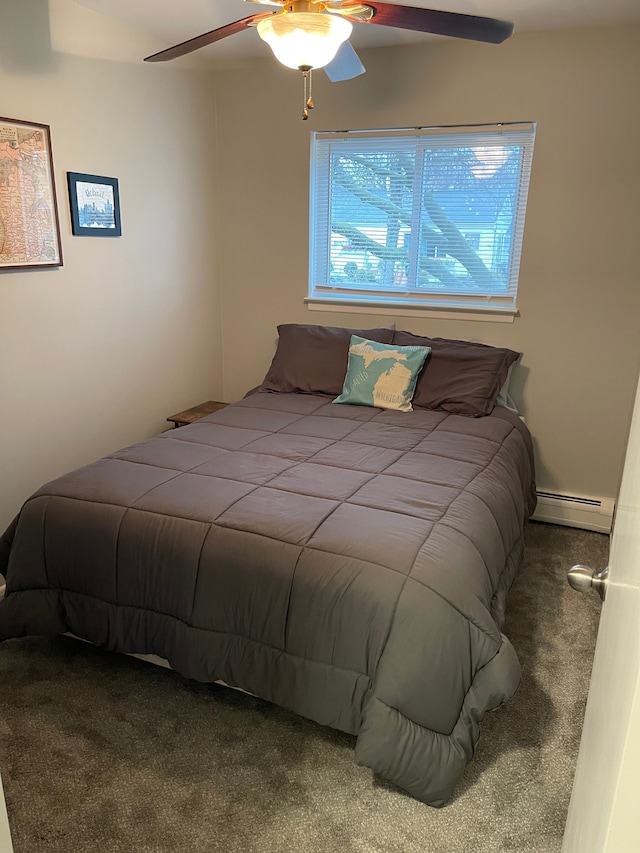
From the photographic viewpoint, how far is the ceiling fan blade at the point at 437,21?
1.84m

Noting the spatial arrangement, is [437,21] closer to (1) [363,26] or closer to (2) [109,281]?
(1) [363,26]

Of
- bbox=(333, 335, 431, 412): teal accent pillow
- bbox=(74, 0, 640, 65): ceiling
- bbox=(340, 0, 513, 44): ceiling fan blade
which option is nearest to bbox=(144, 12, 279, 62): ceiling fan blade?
bbox=(340, 0, 513, 44): ceiling fan blade

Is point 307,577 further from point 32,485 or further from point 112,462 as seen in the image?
point 32,485

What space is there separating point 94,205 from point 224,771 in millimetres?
2499

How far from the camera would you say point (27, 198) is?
2639mm

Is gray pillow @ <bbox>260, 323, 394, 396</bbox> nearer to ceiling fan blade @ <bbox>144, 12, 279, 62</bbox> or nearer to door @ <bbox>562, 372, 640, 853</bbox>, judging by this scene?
ceiling fan blade @ <bbox>144, 12, 279, 62</bbox>

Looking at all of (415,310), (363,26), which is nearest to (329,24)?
(363,26)

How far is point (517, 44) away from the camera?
10.3 ft

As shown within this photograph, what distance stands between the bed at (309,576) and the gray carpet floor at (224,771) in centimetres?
16

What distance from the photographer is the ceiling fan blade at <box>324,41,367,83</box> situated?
2.35 m

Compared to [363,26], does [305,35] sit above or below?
below

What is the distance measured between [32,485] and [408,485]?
67.8 inches

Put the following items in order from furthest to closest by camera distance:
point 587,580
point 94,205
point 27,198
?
point 94,205
point 27,198
point 587,580

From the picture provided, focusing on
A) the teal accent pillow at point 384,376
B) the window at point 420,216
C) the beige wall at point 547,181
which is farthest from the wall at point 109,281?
the teal accent pillow at point 384,376
